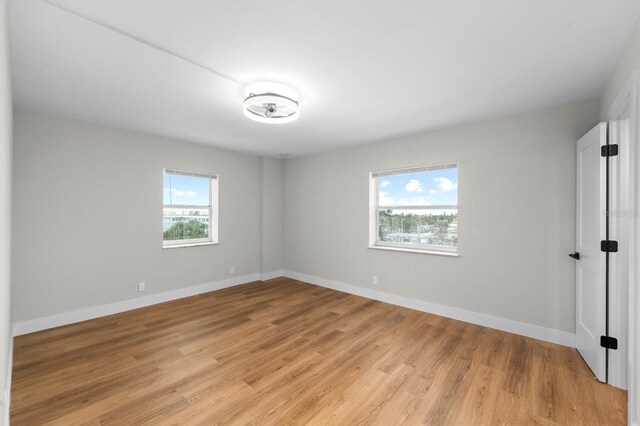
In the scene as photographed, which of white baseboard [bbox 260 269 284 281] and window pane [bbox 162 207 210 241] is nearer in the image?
window pane [bbox 162 207 210 241]

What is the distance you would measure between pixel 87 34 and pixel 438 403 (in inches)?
137

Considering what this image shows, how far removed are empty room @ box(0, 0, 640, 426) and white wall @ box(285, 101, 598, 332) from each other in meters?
0.02

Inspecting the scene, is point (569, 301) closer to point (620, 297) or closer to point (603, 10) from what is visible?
point (620, 297)

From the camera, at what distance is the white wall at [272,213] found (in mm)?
5566

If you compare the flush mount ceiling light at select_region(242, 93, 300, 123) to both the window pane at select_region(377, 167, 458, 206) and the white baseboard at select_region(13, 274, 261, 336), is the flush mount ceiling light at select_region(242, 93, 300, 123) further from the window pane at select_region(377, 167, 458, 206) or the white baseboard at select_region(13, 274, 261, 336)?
the white baseboard at select_region(13, 274, 261, 336)

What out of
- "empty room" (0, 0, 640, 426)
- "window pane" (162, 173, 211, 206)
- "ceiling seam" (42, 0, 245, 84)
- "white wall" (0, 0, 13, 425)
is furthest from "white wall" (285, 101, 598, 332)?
"white wall" (0, 0, 13, 425)

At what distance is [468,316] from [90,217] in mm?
4924

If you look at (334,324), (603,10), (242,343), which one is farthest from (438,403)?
(603,10)

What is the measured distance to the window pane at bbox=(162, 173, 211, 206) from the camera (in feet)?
14.4

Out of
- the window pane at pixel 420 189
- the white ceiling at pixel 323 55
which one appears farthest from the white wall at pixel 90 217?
the window pane at pixel 420 189

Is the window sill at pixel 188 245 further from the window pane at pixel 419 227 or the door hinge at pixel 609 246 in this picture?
the door hinge at pixel 609 246

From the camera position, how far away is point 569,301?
9.46 ft

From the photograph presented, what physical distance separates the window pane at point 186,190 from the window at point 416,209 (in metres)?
2.84

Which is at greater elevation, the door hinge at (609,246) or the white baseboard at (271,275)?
the door hinge at (609,246)
